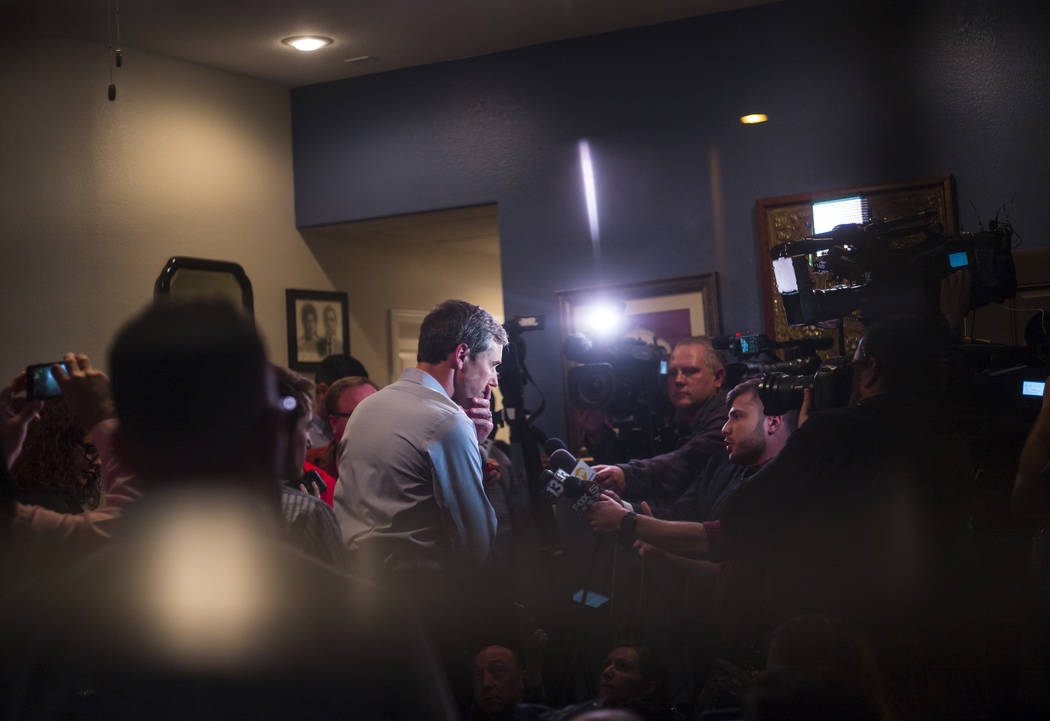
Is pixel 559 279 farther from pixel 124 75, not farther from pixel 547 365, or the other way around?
pixel 124 75

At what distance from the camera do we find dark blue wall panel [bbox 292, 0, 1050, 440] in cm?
406

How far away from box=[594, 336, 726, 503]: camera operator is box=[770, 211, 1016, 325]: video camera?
85cm

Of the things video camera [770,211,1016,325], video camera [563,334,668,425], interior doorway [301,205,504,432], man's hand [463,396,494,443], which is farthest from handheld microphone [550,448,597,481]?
interior doorway [301,205,504,432]

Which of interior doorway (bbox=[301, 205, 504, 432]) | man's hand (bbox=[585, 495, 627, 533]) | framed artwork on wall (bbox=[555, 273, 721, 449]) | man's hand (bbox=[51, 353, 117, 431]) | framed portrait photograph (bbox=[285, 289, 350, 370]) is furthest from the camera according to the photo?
interior doorway (bbox=[301, 205, 504, 432])

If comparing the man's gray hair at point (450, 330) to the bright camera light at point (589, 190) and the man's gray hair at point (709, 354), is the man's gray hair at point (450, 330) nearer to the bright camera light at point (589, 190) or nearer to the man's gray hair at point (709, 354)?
the man's gray hair at point (709, 354)

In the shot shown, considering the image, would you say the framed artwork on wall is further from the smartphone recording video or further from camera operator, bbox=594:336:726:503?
the smartphone recording video

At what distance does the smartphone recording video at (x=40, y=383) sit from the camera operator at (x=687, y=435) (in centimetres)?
192

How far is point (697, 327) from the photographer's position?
14.8ft

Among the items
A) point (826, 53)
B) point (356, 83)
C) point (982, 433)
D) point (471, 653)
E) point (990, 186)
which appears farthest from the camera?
point (356, 83)

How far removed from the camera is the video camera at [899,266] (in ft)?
8.00

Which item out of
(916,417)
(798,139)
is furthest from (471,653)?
(798,139)

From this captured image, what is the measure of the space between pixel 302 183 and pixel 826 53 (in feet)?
9.59

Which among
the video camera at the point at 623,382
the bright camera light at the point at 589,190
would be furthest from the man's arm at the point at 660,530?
the bright camera light at the point at 589,190

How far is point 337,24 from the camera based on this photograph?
14.7 ft
